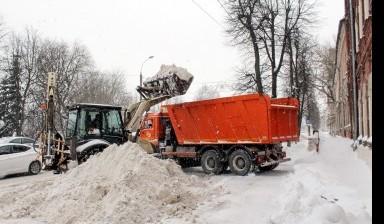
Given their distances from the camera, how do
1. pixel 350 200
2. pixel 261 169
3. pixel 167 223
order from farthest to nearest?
1. pixel 261 169
2. pixel 167 223
3. pixel 350 200

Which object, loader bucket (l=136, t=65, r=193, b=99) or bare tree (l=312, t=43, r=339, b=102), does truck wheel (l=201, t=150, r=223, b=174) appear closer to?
loader bucket (l=136, t=65, r=193, b=99)

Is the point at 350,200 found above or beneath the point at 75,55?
beneath

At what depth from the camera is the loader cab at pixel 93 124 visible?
14.1 m

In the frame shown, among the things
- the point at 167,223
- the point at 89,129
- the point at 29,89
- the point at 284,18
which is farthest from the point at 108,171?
the point at 29,89

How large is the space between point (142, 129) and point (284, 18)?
53.6ft

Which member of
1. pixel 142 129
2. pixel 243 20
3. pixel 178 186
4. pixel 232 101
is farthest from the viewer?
pixel 243 20

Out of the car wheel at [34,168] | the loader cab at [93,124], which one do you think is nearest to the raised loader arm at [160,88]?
the loader cab at [93,124]

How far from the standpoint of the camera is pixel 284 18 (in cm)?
2877

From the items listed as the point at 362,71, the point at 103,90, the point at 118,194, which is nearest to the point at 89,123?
the point at 118,194

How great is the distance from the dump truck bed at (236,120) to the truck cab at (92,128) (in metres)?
2.25

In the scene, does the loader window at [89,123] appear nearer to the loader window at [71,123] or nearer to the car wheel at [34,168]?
the loader window at [71,123]
